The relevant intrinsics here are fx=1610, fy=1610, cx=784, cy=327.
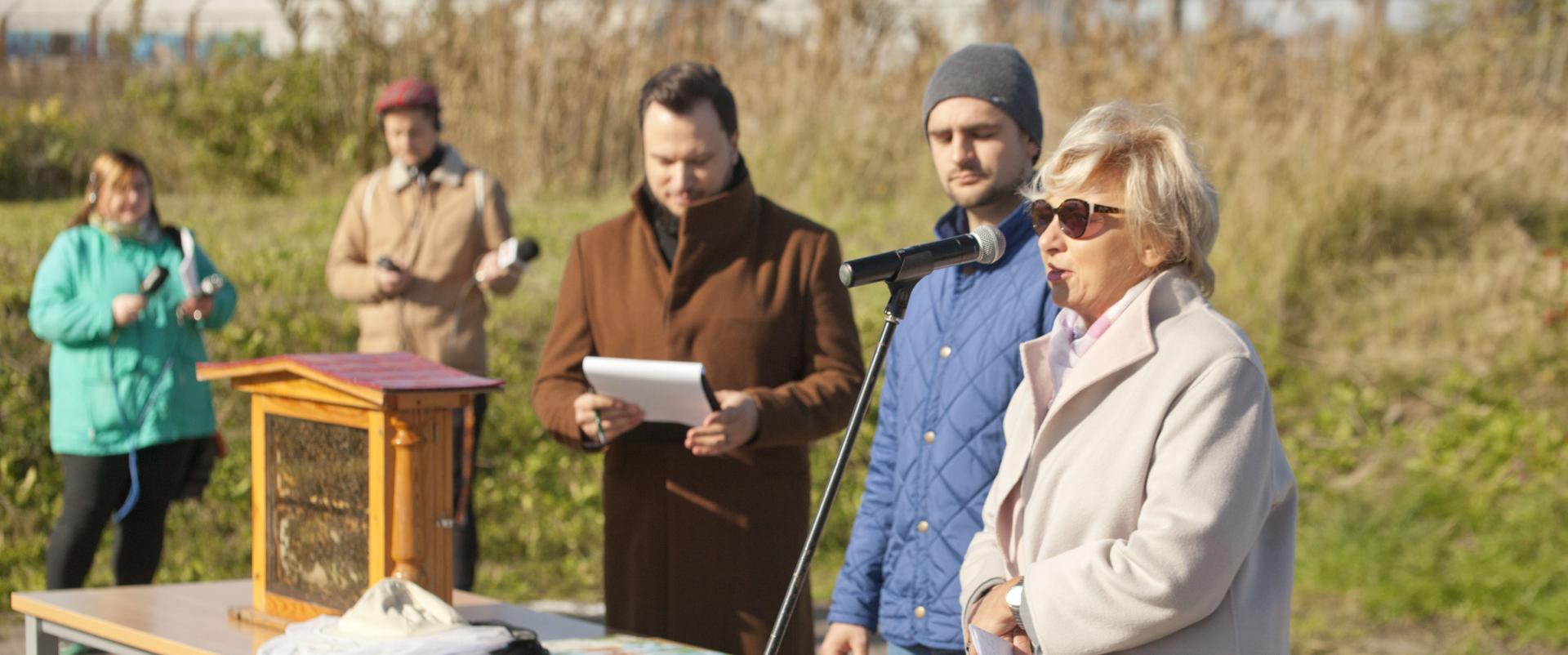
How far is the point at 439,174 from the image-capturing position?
6500mm

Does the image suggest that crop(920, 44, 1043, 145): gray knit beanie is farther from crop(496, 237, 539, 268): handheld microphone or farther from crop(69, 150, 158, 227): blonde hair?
crop(69, 150, 158, 227): blonde hair

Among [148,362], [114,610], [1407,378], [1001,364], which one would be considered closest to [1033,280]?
[1001,364]

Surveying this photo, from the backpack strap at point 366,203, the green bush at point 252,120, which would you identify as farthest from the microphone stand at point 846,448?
the green bush at point 252,120

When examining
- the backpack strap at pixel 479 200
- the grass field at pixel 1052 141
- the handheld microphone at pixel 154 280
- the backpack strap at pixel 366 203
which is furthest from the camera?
the grass field at pixel 1052 141

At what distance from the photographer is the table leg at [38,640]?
3941 mm

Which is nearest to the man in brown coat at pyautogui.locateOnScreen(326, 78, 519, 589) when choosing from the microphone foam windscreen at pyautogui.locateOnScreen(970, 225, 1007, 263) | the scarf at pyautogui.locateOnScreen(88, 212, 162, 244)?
the scarf at pyautogui.locateOnScreen(88, 212, 162, 244)

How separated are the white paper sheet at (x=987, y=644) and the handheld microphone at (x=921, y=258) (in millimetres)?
575

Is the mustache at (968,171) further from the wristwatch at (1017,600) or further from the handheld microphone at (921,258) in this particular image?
the wristwatch at (1017,600)

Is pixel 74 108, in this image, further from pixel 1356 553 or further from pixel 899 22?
pixel 1356 553

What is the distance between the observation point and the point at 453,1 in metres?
13.4

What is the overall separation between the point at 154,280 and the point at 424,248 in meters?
1.16

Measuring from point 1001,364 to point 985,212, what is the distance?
1.25ft

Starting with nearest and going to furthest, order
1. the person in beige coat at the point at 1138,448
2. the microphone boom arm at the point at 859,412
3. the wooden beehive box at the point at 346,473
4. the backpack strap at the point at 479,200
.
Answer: the person in beige coat at the point at 1138,448
the microphone boom arm at the point at 859,412
the wooden beehive box at the point at 346,473
the backpack strap at the point at 479,200

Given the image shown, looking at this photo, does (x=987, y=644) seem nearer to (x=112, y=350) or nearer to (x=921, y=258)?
(x=921, y=258)
